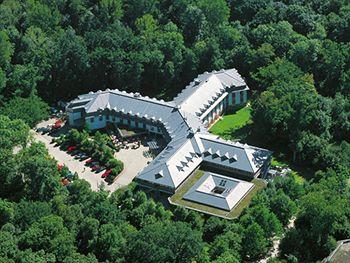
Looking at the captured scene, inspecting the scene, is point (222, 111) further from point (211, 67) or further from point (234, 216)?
point (234, 216)

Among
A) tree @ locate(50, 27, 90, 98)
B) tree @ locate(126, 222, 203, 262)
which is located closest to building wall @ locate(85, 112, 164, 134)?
tree @ locate(50, 27, 90, 98)

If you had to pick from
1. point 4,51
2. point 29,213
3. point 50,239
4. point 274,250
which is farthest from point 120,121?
point 274,250

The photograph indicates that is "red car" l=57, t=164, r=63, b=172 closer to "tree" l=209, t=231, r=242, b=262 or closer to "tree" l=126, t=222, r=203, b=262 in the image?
"tree" l=126, t=222, r=203, b=262

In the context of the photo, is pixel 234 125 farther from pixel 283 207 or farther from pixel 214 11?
pixel 214 11

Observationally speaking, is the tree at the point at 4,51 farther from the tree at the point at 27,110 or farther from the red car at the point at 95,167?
the red car at the point at 95,167

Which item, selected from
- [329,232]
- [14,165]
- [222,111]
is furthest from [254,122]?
[14,165]
